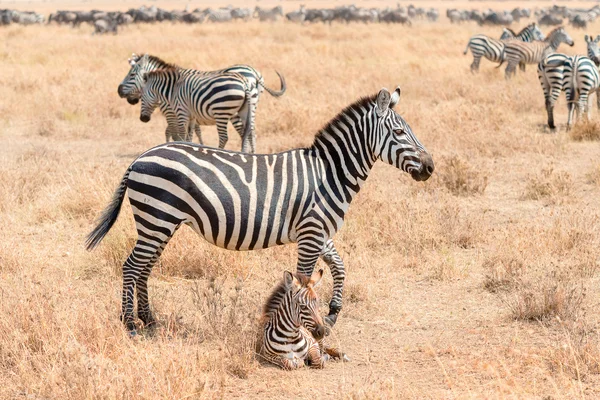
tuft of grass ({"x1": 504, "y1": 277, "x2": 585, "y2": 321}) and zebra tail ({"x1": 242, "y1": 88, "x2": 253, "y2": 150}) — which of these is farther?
zebra tail ({"x1": 242, "y1": 88, "x2": 253, "y2": 150})

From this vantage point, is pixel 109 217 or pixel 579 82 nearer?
pixel 109 217

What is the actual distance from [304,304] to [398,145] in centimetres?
150

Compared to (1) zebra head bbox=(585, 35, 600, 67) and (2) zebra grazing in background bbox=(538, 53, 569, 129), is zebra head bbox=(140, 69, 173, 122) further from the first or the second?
(1) zebra head bbox=(585, 35, 600, 67)

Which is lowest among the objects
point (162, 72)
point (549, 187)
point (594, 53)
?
point (549, 187)

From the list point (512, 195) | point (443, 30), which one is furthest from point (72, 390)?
point (443, 30)

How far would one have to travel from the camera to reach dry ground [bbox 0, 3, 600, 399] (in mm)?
5020

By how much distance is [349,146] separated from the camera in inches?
237

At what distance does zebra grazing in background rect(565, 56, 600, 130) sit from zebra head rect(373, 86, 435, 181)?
8.78 m

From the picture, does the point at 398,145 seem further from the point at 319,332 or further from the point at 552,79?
the point at 552,79

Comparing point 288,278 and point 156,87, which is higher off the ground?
point 156,87

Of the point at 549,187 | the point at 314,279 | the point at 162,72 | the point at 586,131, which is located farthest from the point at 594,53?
the point at 314,279

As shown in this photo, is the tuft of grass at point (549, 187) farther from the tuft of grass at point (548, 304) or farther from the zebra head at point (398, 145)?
the zebra head at point (398, 145)

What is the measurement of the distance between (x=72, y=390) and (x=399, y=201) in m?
5.44

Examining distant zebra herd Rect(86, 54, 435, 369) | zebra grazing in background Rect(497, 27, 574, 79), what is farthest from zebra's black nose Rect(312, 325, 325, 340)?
zebra grazing in background Rect(497, 27, 574, 79)
